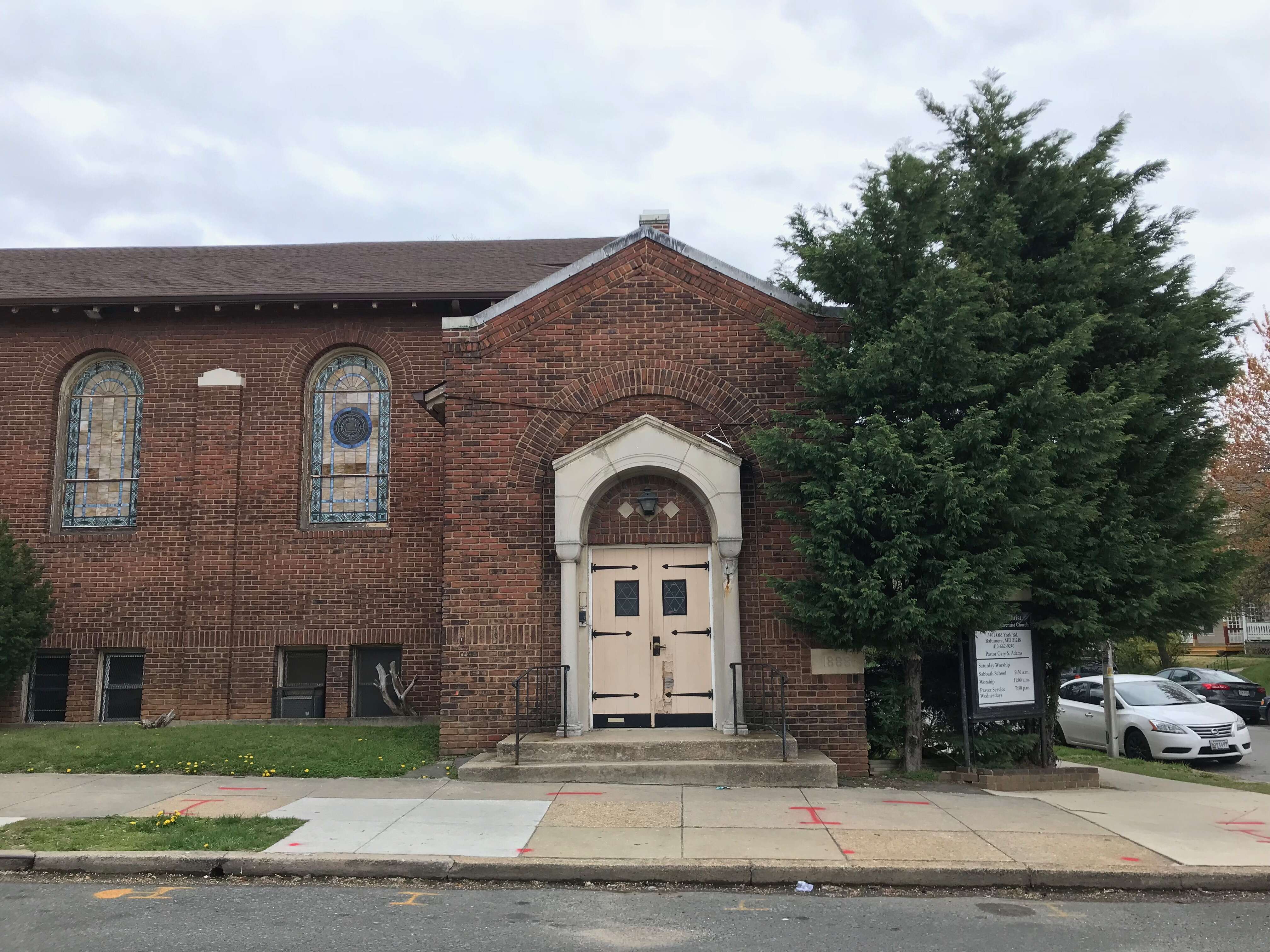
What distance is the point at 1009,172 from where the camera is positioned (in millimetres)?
11781

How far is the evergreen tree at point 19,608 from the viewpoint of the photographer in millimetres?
13180

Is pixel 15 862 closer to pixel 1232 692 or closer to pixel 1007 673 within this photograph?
pixel 1007 673

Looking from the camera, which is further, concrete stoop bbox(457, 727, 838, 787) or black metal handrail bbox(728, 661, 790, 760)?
black metal handrail bbox(728, 661, 790, 760)

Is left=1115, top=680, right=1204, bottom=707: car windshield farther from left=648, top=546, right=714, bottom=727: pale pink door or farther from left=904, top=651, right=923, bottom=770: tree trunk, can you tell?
left=648, top=546, right=714, bottom=727: pale pink door

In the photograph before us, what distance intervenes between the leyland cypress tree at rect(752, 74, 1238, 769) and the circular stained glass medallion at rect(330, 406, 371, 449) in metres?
7.16

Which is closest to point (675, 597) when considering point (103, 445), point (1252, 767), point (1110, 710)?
point (1110, 710)

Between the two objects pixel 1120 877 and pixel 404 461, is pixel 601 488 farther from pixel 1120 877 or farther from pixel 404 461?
pixel 1120 877

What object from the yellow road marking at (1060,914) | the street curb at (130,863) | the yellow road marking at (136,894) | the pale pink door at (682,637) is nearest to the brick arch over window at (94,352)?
the pale pink door at (682,637)

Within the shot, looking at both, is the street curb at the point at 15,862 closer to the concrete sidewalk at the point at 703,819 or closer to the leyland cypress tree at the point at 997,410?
the concrete sidewalk at the point at 703,819

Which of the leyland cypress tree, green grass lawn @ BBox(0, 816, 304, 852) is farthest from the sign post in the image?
green grass lawn @ BBox(0, 816, 304, 852)

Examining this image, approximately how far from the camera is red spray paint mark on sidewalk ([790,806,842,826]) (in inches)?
318

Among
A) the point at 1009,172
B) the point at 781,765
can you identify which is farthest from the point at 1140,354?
the point at 781,765

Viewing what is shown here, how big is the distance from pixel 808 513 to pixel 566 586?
9.45 ft

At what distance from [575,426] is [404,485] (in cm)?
426
